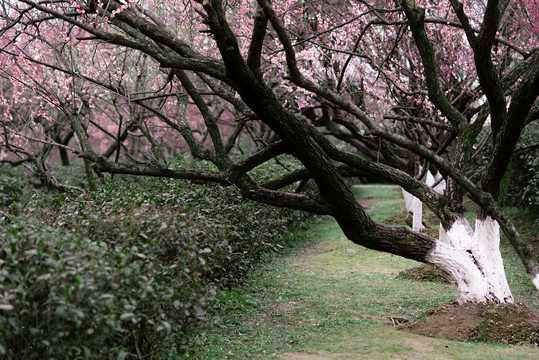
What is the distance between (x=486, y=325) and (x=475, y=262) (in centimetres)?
89

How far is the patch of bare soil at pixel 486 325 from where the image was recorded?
568 cm

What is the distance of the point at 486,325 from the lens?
19.2ft

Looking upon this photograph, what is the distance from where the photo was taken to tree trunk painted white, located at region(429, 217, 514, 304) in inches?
249

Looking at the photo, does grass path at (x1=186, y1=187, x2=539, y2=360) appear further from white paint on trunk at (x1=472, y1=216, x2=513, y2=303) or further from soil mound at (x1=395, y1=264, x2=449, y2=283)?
white paint on trunk at (x1=472, y1=216, x2=513, y2=303)

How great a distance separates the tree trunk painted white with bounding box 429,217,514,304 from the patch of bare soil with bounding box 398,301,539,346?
225 millimetres

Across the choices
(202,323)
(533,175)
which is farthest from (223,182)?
(533,175)

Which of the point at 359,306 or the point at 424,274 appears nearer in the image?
the point at 359,306

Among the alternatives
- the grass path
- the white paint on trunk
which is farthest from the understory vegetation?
the white paint on trunk

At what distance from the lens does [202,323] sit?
453cm

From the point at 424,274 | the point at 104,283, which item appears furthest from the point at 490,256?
the point at 104,283

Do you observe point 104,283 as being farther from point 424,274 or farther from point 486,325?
point 424,274

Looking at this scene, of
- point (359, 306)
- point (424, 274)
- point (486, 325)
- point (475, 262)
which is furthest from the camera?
point (424, 274)

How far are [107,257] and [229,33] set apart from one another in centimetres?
250

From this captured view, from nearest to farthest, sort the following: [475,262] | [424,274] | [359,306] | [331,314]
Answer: [475,262] → [331,314] → [359,306] → [424,274]
